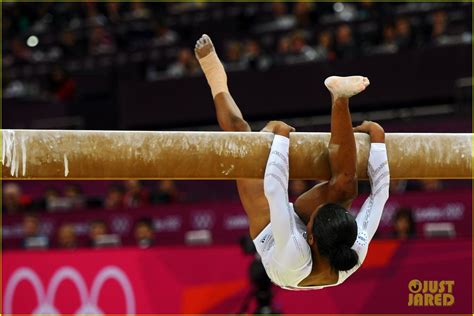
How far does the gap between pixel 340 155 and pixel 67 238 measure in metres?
6.25

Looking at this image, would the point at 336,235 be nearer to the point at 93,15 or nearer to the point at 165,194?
the point at 165,194

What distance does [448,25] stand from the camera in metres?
11.0

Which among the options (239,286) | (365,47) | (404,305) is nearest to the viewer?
(404,305)

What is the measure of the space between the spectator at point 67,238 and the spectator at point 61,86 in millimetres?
4460

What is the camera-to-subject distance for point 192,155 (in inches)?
153

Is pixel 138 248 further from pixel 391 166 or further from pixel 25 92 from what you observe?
pixel 25 92

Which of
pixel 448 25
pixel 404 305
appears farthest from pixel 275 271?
pixel 448 25

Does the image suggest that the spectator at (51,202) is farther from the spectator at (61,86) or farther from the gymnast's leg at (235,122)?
the gymnast's leg at (235,122)

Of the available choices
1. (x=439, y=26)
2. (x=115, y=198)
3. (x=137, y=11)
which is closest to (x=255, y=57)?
(x=439, y=26)

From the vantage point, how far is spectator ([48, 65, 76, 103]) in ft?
45.9

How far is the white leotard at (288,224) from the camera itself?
3.79 meters

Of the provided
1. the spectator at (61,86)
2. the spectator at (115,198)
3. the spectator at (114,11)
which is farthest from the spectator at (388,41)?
the spectator at (114,11)

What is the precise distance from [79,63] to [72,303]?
7213mm

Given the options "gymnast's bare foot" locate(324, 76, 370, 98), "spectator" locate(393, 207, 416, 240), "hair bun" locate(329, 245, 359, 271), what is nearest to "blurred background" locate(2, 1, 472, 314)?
"spectator" locate(393, 207, 416, 240)
